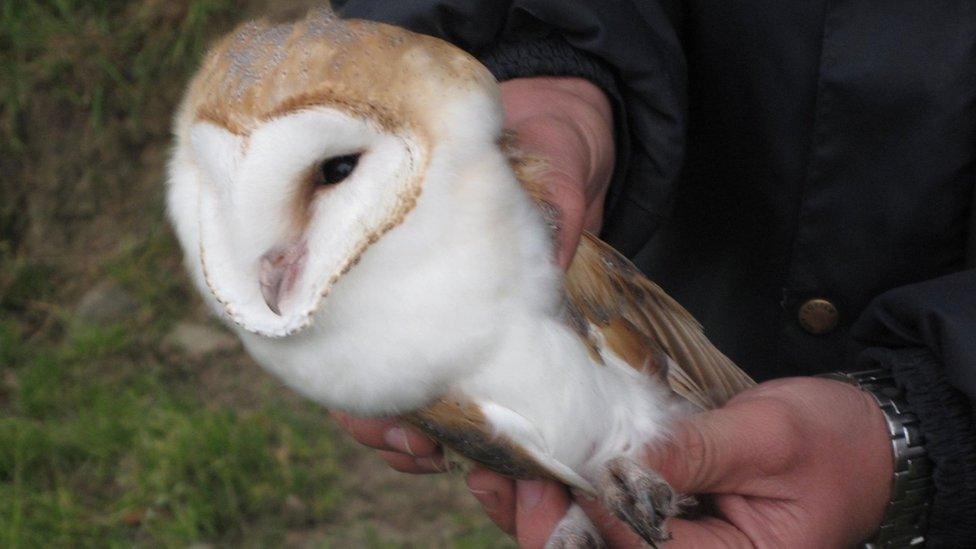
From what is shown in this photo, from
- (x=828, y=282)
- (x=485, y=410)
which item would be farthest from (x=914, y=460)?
(x=485, y=410)

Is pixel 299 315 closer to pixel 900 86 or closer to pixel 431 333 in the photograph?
pixel 431 333

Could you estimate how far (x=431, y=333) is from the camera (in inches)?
44.9

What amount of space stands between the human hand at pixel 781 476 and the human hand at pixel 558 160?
161 millimetres

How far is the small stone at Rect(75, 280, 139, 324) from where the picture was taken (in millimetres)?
3506

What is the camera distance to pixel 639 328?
4.70 ft

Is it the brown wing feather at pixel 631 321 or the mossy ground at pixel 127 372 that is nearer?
the brown wing feather at pixel 631 321

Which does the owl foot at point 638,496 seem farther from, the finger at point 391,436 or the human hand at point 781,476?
the finger at point 391,436

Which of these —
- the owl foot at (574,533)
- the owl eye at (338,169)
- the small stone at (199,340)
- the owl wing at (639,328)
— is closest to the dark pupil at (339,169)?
the owl eye at (338,169)

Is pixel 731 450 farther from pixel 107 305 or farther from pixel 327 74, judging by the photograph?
pixel 107 305

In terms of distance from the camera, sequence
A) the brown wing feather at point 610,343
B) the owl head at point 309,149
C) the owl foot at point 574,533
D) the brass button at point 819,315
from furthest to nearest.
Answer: the brass button at point 819,315
the owl foot at point 574,533
the brown wing feather at point 610,343
the owl head at point 309,149

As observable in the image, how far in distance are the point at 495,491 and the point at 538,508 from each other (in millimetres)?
64

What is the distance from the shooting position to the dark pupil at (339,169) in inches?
41.1

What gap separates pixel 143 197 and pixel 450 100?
9.39 ft

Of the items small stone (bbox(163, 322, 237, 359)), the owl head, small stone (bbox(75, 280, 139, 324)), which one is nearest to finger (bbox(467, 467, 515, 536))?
the owl head
